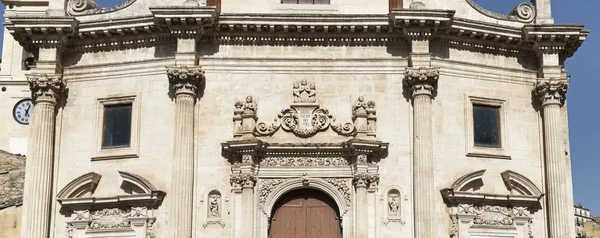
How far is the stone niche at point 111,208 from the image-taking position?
26.9m

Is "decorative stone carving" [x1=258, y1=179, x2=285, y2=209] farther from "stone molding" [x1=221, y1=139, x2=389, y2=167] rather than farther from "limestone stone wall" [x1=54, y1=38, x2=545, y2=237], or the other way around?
"limestone stone wall" [x1=54, y1=38, x2=545, y2=237]

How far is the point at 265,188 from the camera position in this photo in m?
26.8

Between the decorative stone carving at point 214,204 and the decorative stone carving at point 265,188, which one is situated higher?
the decorative stone carving at point 265,188

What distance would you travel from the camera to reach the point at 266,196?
26.8 m

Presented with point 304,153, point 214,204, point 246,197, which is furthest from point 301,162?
point 214,204

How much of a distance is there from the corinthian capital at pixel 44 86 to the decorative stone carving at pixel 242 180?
225 inches

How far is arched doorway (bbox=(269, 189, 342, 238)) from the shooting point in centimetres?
2694

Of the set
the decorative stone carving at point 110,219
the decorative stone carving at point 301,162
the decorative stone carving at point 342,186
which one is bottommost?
the decorative stone carving at point 110,219

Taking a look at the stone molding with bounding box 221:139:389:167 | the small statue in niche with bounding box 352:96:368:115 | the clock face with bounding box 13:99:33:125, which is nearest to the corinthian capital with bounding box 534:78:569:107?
the stone molding with bounding box 221:139:389:167

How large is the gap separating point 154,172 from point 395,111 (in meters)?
6.76

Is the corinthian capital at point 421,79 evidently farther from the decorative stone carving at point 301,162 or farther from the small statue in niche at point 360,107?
the decorative stone carving at point 301,162

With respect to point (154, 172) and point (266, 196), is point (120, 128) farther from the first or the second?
point (266, 196)

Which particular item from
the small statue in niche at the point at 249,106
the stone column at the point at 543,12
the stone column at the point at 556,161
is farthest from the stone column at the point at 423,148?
the small statue in niche at the point at 249,106

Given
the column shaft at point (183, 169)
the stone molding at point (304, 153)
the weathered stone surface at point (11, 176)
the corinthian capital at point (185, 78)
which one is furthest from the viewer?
the weathered stone surface at point (11, 176)
